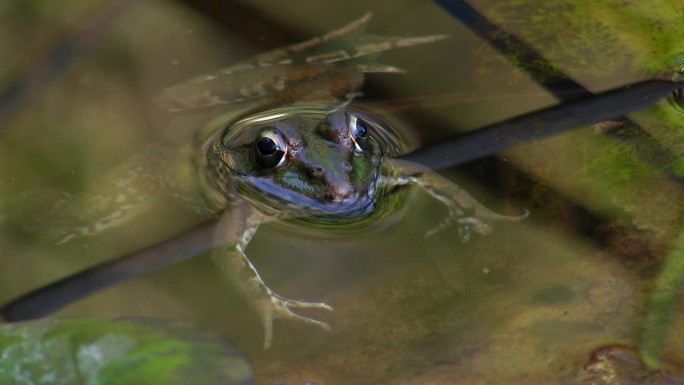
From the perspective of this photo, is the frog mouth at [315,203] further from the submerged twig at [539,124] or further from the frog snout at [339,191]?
the submerged twig at [539,124]

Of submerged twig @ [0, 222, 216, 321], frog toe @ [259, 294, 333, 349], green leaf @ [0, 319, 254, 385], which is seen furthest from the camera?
submerged twig @ [0, 222, 216, 321]

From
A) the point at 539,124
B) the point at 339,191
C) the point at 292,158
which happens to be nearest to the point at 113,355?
the point at 339,191

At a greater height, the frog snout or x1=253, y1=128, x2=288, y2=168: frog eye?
x1=253, y1=128, x2=288, y2=168: frog eye

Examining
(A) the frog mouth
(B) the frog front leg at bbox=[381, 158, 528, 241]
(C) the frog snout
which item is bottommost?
(A) the frog mouth

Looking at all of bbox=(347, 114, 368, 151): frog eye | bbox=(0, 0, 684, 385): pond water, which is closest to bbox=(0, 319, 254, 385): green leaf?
bbox=(0, 0, 684, 385): pond water

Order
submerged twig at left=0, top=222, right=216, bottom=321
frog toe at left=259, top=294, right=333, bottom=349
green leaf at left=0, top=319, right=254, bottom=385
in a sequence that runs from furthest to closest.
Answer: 1. submerged twig at left=0, top=222, right=216, bottom=321
2. frog toe at left=259, top=294, right=333, bottom=349
3. green leaf at left=0, top=319, right=254, bottom=385

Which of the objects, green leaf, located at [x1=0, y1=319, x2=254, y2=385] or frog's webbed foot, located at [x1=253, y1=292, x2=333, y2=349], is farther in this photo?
frog's webbed foot, located at [x1=253, y1=292, x2=333, y2=349]

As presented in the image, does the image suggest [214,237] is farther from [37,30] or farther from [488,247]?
[37,30]

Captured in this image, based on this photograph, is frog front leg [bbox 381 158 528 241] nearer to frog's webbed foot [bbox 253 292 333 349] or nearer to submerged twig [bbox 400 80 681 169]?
submerged twig [bbox 400 80 681 169]
